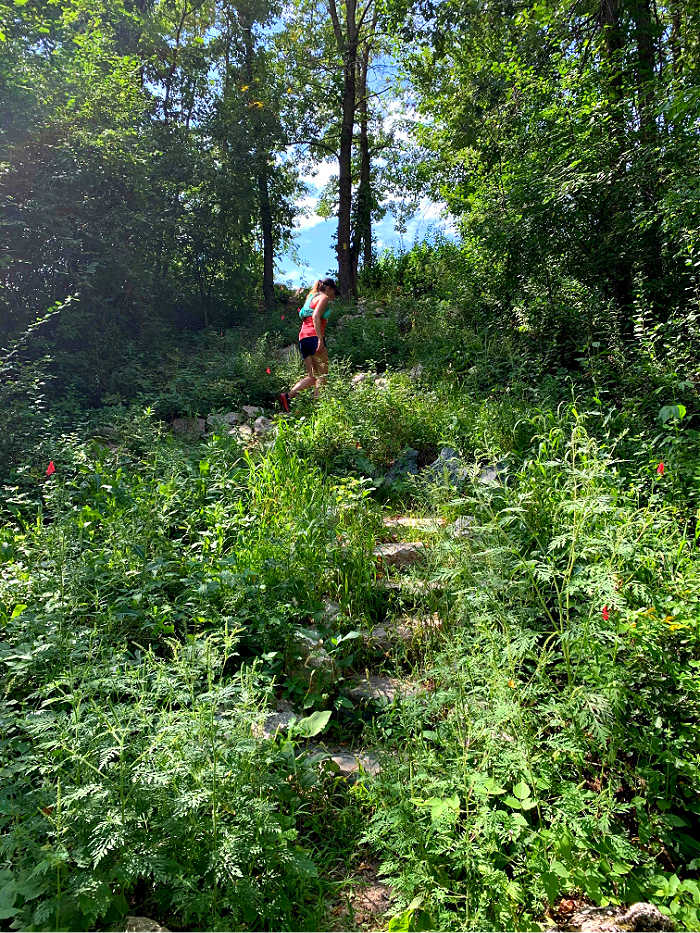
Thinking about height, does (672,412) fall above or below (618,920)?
above

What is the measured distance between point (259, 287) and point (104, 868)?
1615cm

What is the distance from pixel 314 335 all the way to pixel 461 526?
14.0 feet

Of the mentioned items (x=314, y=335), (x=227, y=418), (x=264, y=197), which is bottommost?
(x=227, y=418)

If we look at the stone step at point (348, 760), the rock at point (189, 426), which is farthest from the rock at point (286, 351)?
the stone step at point (348, 760)

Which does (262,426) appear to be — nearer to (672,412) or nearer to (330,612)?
(330,612)

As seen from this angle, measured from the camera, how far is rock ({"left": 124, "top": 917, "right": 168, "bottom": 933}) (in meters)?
1.67

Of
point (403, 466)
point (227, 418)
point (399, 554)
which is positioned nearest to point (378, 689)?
point (399, 554)

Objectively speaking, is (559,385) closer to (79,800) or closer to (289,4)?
(79,800)

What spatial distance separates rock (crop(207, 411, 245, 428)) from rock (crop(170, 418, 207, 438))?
15 cm

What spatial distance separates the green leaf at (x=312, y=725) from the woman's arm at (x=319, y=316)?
5.42 m

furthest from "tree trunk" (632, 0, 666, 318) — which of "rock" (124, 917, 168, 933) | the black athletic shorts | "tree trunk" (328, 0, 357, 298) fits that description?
"tree trunk" (328, 0, 357, 298)

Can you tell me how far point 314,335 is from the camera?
6996 millimetres

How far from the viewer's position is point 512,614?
2.63 m

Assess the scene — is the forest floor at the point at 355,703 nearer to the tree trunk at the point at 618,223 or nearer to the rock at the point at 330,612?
the rock at the point at 330,612
